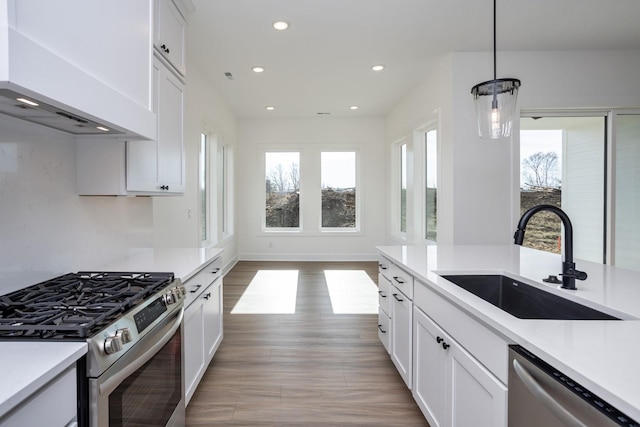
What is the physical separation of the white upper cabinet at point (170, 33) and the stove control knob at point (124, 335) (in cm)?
171

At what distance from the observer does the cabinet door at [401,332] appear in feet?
6.84

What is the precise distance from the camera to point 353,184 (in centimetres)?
723

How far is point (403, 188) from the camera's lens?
6.21m

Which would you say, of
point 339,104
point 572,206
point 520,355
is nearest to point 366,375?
point 520,355

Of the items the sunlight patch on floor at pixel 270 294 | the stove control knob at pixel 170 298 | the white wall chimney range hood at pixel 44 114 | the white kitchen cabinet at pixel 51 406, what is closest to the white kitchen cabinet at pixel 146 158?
the white wall chimney range hood at pixel 44 114

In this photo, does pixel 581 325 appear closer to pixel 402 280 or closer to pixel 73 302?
pixel 402 280

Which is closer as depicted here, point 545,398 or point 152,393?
point 545,398

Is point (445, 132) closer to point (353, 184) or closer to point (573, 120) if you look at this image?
point (573, 120)

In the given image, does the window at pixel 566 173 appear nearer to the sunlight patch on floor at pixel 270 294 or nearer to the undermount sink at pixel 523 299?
the undermount sink at pixel 523 299

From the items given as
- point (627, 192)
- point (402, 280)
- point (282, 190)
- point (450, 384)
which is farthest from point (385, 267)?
point (282, 190)

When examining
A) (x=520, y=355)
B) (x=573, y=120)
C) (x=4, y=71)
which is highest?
(x=573, y=120)

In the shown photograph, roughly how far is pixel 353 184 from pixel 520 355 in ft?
20.6

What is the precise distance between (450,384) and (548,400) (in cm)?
67

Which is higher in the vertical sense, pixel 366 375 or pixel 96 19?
pixel 96 19
